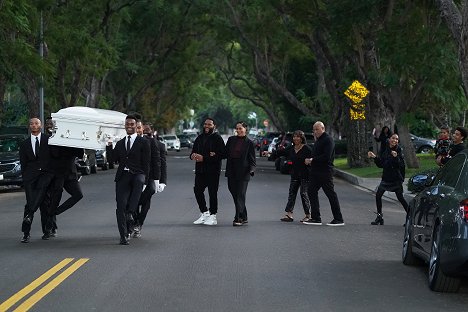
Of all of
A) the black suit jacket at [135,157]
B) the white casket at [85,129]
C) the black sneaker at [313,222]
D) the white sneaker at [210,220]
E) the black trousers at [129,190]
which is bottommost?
the black sneaker at [313,222]

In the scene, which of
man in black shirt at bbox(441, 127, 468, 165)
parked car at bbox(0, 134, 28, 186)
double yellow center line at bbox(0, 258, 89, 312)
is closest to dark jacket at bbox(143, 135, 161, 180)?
double yellow center line at bbox(0, 258, 89, 312)

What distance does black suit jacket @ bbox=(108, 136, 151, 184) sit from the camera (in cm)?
1357

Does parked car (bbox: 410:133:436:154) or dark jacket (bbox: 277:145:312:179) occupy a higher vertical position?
dark jacket (bbox: 277:145:312:179)

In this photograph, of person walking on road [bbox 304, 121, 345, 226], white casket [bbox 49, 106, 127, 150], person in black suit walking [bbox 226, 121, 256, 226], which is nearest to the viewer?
white casket [bbox 49, 106, 127, 150]

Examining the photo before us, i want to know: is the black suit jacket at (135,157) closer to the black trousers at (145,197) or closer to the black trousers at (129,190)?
the black trousers at (129,190)

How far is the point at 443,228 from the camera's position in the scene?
30.5ft

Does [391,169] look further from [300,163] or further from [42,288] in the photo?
[42,288]

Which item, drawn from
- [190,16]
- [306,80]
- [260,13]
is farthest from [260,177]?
[306,80]

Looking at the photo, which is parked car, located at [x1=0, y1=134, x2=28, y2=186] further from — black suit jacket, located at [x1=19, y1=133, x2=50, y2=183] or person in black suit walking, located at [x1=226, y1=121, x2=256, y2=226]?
black suit jacket, located at [x1=19, y1=133, x2=50, y2=183]

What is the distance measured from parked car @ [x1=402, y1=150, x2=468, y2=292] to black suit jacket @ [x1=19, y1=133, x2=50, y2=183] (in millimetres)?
5577

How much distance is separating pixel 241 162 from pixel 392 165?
8.76 feet

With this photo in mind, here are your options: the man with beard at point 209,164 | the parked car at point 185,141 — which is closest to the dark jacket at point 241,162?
the man with beard at point 209,164

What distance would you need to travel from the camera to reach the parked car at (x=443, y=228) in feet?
29.2

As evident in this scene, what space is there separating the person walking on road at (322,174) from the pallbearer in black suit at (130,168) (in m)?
4.14
